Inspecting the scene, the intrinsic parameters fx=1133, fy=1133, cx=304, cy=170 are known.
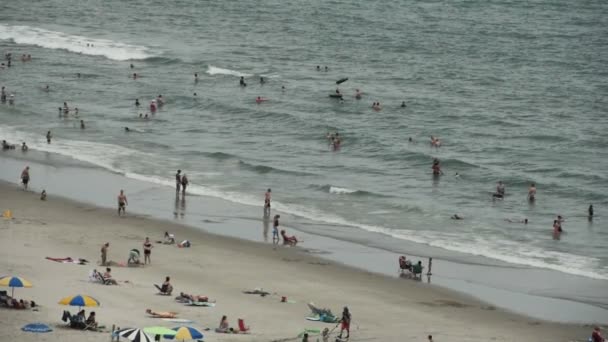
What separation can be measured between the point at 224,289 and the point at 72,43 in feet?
210

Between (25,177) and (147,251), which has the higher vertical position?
(25,177)

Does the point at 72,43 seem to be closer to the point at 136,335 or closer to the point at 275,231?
the point at 275,231

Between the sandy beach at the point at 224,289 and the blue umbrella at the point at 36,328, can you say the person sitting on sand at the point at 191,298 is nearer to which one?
the sandy beach at the point at 224,289

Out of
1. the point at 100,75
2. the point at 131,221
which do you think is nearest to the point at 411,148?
the point at 131,221

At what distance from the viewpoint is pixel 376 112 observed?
7000 centimetres

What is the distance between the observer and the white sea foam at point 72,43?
8894 centimetres

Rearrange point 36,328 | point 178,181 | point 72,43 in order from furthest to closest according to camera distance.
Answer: point 72,43, point 178,181, point 36,328

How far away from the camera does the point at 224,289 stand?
34031 millimetres

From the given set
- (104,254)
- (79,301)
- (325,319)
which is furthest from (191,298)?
(104,254)

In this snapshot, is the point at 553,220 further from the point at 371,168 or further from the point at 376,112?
the point at 376,112

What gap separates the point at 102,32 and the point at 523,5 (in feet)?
161

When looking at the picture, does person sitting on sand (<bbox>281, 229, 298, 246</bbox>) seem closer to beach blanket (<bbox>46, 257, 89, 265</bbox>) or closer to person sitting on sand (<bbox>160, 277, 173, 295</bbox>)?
beach blanket (<bbox>46, 257, 89, 265</bbox>)

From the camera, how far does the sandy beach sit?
29.9 meters

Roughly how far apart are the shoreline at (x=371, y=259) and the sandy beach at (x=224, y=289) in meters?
0.97
